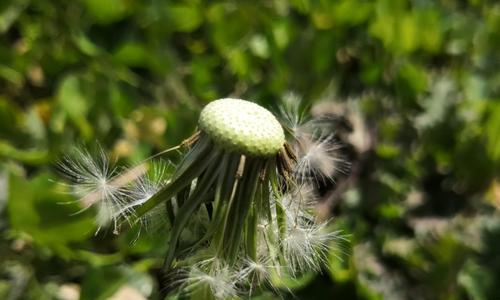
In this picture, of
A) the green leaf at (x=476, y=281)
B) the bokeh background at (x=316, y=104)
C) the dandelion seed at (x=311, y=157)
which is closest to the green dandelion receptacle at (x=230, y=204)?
the dandelion seed at (x=311, y=157)

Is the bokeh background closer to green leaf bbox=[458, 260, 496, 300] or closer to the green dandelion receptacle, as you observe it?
green leaf bbox=[458, 260, 496, 300]

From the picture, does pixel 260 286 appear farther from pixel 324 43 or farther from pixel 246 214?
pixel 324 43

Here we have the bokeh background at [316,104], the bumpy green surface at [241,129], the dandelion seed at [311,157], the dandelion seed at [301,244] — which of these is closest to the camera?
the bumpy green surface at [241,129]

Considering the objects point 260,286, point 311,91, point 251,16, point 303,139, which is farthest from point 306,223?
point 251,16

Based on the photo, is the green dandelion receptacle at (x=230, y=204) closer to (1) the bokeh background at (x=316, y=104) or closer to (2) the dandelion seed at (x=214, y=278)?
(2) the dandelion seed at (x=214, y=278)

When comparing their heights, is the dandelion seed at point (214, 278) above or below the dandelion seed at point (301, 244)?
below

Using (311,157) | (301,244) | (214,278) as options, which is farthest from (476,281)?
(214,278)
